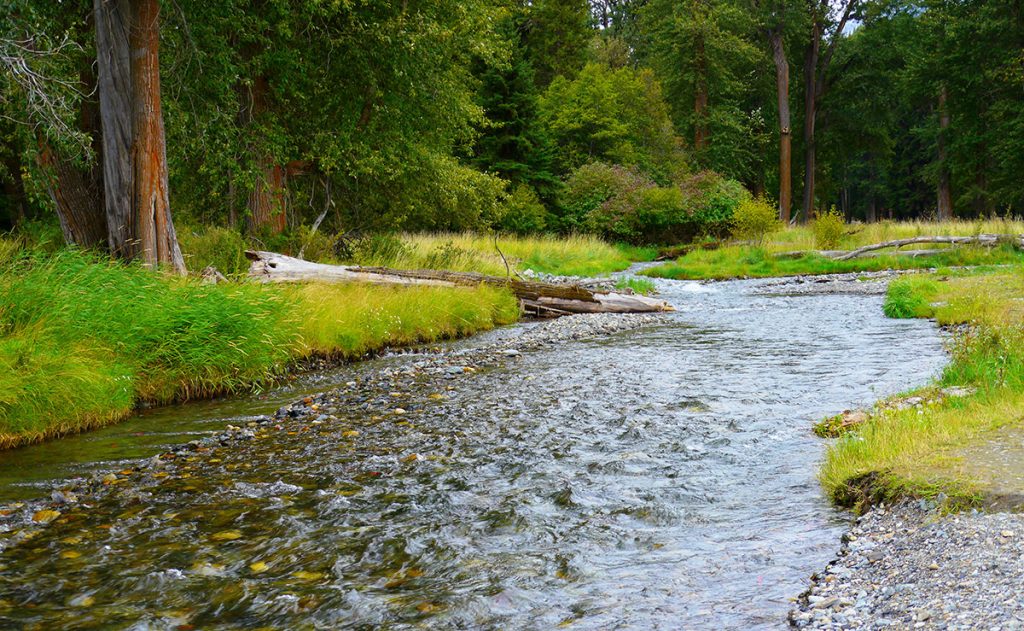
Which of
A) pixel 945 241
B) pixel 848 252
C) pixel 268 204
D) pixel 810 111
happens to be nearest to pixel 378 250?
pixel 268 204

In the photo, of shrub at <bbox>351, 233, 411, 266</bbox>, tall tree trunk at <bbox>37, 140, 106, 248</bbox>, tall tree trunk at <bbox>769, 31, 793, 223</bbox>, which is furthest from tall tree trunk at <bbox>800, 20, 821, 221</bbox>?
tall tree trunk at <bbox>37, 140, 106, 248</bbox>

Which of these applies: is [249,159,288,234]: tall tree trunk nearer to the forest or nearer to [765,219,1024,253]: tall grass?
the forest

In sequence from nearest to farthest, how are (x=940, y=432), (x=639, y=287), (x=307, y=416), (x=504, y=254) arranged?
1. (x=940, y=432)
2. (x=307, y=416)
3. (x=639, y=287)
4. (x=504, y=254)

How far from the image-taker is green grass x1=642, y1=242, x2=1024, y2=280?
23469 millimetres

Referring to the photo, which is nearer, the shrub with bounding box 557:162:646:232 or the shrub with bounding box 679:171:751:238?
the shrub with bounding box 679:171:751:238

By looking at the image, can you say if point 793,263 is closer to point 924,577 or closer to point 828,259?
point 828,259

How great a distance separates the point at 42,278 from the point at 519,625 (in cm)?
742

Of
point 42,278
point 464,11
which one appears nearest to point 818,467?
point 42,278

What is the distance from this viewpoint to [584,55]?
53344 mm

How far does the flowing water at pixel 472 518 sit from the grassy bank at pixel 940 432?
0.32 m

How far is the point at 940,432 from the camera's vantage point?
210 inches

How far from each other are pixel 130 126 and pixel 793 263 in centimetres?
2125

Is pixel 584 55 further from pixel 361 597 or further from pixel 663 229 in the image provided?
pixel 361 597

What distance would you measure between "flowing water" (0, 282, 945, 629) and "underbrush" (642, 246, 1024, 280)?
1687cm
